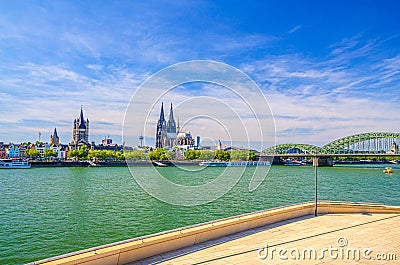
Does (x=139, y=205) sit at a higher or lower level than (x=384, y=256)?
lower

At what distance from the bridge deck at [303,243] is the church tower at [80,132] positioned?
343 ft

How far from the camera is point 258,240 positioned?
548 cm

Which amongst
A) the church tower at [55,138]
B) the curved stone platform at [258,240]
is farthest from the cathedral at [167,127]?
the church tower at [55,138]

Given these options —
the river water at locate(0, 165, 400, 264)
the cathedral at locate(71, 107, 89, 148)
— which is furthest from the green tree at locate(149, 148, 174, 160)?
the cathedral at locate(71, 107, 89, 148)

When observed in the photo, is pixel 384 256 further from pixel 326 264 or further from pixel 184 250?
pixel 184 250

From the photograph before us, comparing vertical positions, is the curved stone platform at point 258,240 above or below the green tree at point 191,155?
below

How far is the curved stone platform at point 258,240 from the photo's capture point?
4457 millimetres

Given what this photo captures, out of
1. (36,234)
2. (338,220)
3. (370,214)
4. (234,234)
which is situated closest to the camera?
(234,234)

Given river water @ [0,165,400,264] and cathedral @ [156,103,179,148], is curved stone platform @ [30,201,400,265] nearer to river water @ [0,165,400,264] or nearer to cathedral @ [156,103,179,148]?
river water @ [0,165,400,264]

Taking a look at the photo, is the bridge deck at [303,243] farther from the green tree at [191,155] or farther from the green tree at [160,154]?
the green tree at [191,155]

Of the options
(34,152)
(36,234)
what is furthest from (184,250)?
(34,152)

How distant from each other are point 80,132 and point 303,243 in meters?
108

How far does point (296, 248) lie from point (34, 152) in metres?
78.5

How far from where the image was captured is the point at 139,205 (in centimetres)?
1608
